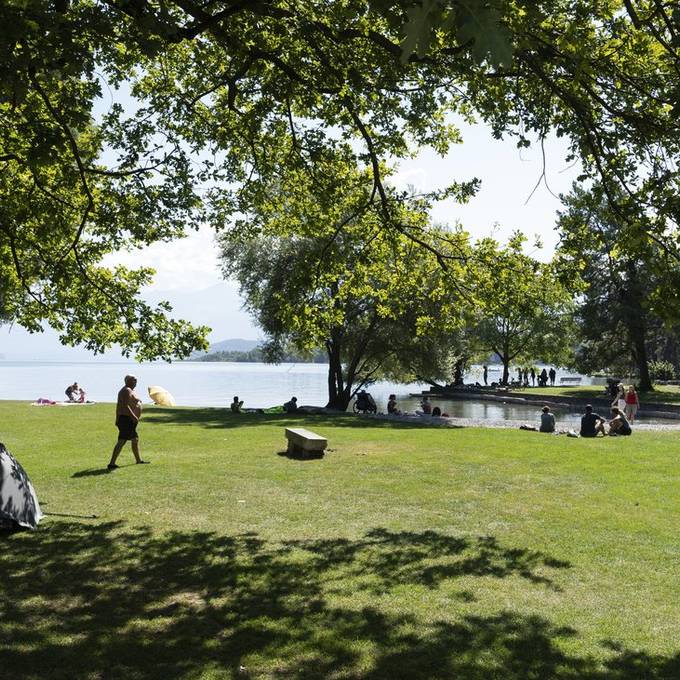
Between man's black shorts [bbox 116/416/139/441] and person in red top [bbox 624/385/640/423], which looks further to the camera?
person in red top [bbox 624/385/640/423]

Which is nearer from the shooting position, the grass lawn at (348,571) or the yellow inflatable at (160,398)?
the grass lawn at (348,571)

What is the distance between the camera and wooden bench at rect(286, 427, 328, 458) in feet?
56.0

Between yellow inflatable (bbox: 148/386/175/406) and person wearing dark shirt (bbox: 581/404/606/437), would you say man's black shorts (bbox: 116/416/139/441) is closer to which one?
person wearing dark shirt (bbox: 581/404/606/437)

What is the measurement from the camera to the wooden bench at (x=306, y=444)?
56.0ft

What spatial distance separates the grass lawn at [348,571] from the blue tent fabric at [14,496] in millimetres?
278

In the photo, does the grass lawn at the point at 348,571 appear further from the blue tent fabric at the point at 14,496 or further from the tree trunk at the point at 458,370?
the tree trunk at the point at 458,370

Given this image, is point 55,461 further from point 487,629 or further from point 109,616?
point 487,629

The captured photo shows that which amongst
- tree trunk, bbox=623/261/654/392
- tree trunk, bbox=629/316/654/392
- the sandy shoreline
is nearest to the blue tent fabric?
the sandy shoreline

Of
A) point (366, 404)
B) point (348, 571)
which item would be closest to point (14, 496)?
point (348, 571)

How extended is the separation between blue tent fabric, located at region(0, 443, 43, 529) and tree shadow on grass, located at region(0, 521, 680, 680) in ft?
1.04

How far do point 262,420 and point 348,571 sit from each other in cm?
2078

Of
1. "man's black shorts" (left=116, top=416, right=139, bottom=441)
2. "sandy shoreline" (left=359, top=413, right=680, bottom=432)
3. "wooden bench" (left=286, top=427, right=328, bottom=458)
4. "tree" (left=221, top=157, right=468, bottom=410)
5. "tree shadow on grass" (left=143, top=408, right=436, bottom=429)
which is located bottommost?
"sandy shoreline" (left=359, top=413, right=680, bottom=432)

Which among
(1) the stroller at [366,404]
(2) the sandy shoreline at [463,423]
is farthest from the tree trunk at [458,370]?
(2) the sandy shoreline at [463,423]

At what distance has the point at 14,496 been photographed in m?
9.64
